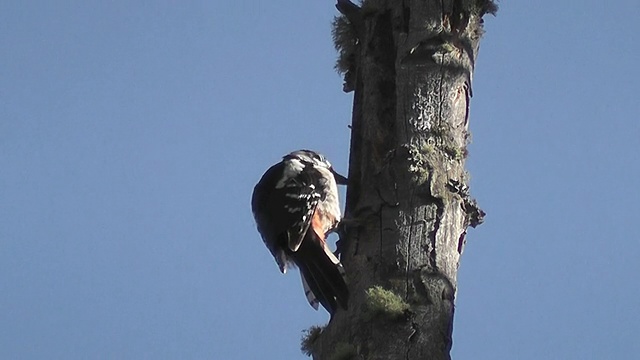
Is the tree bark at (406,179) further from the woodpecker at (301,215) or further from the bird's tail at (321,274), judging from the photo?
the woodpecker at (301,215)

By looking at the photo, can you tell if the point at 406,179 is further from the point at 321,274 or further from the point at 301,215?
the point at 301,215

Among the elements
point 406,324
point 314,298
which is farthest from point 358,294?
point 314,298

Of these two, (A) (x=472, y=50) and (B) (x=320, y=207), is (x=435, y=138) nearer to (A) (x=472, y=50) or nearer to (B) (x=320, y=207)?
(A) (x=472, y=50)

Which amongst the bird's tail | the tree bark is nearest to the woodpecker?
the bird's tail

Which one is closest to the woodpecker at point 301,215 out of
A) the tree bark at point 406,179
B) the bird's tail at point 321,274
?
the bird's tail at point 321,274

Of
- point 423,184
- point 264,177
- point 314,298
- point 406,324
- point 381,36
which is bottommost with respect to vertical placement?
point 406,324

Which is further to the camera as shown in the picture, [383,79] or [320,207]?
[320,207]

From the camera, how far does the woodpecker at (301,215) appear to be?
4672 millimetres

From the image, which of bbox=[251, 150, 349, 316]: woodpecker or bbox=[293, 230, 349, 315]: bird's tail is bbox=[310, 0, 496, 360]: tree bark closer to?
bbox=[293, 230, 349, 315]: bird's tail

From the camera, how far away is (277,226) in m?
5.16

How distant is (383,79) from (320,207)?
2.87ft

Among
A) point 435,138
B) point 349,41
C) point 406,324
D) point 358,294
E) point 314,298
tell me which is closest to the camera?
point 406,324

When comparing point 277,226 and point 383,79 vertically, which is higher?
point 383,79

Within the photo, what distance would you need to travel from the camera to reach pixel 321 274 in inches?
175
